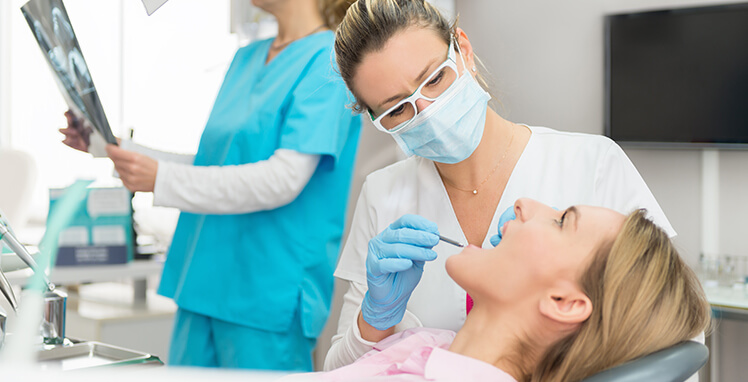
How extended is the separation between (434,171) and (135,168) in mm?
672

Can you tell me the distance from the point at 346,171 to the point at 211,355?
1.78 ft

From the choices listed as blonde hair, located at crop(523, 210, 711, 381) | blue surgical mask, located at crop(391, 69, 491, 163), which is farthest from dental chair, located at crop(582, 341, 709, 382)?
blue surgical mask, located at crop(391, 69, 491, 163)

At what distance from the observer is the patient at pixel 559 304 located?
36.6 inches

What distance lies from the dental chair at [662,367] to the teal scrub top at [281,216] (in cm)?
93

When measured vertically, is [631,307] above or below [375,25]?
below

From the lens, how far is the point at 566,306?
3.22 ft

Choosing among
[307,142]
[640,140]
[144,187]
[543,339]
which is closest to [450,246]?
[543,339]

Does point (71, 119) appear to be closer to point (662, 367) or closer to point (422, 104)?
point (422, 104)

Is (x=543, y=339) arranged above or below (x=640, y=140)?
below

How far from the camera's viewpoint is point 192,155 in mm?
1770

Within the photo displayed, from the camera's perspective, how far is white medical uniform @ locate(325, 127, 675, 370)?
3.78ft

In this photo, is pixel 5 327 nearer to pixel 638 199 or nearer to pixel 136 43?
pixel 638 199

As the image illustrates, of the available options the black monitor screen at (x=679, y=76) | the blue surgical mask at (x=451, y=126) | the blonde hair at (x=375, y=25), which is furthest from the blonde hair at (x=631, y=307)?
the black monitor screen at (x=679, y=76)

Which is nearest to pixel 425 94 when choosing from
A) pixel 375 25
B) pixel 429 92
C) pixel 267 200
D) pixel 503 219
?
pixel 429 92
